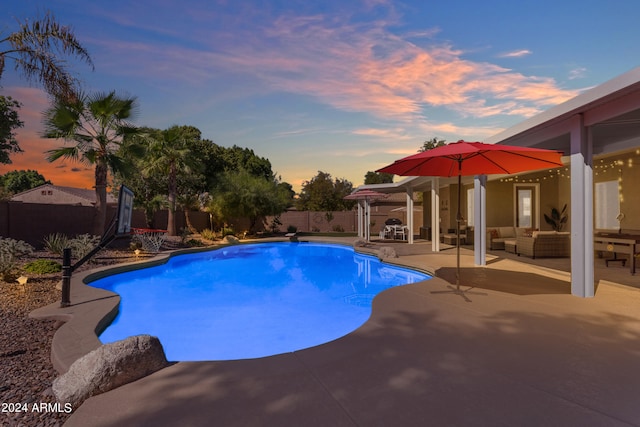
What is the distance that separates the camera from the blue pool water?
214 inches

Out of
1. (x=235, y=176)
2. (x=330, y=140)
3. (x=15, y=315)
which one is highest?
(x=330, y=140)

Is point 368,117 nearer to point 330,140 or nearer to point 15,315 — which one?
point 330,140

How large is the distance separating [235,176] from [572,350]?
65.4ft

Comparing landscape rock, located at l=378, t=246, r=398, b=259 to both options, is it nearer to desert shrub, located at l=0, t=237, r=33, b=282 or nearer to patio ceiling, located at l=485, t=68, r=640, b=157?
patio ceiling, located at l=485, t=68, r=640, b=157

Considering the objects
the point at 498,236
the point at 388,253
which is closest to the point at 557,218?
the point at 498,236

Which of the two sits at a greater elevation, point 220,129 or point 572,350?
point 220,129

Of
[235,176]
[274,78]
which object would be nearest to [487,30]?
[274,78]

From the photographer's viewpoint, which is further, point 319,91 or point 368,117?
point 368,117

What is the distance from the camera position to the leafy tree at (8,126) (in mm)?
18859

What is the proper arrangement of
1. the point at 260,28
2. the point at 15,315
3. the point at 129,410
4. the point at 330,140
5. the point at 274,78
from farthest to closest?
the point at 330,140
the point at 274,78
the point at 260,28
the point at 15,315
the point at 129,410

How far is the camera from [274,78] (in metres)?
13.7

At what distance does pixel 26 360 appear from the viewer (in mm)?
3666

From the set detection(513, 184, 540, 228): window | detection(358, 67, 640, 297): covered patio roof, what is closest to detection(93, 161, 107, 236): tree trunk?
detection(358, 67, 640, 297): covered patio roof

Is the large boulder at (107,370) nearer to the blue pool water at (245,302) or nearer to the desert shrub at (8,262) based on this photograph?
the blue pool water at (245,302)
